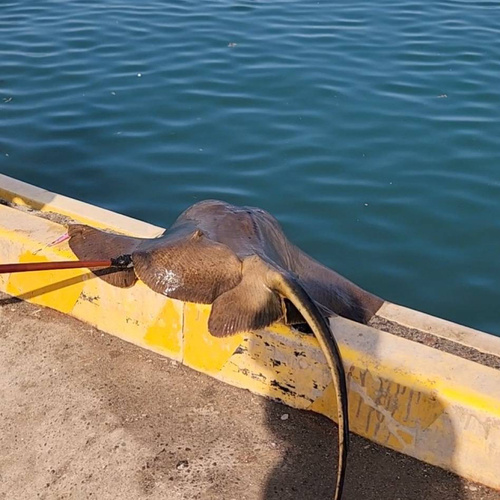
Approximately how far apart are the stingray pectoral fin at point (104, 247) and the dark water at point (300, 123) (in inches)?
112

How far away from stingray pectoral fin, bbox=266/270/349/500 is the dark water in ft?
9.64

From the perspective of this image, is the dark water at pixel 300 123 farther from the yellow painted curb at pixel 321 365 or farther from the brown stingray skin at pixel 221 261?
the yellow painted curb at pixel 321 365

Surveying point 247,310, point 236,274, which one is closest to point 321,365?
Result: point 247,310

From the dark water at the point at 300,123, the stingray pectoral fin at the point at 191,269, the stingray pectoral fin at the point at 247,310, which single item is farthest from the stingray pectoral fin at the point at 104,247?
the dark water at the point at 300,123

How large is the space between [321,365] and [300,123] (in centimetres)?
576

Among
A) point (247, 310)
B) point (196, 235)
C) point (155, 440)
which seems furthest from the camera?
point (196, 235)

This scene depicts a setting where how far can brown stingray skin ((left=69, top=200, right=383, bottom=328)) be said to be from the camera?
3.92m

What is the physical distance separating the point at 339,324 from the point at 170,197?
424cm

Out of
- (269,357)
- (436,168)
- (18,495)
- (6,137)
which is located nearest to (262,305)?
(269,357)

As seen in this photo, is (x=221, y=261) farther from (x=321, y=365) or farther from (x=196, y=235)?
(x=321, y=365)

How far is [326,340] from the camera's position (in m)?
3.43

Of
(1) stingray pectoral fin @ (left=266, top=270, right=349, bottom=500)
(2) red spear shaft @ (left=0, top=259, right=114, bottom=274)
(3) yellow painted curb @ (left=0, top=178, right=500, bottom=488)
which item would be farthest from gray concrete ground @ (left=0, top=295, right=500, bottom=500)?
(2) red spear shaft @ (left=0, top=259, right=114, bottom=274)

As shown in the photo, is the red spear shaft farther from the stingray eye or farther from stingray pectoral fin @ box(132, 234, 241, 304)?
the stingray eye

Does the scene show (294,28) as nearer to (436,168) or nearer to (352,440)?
(436,168)
